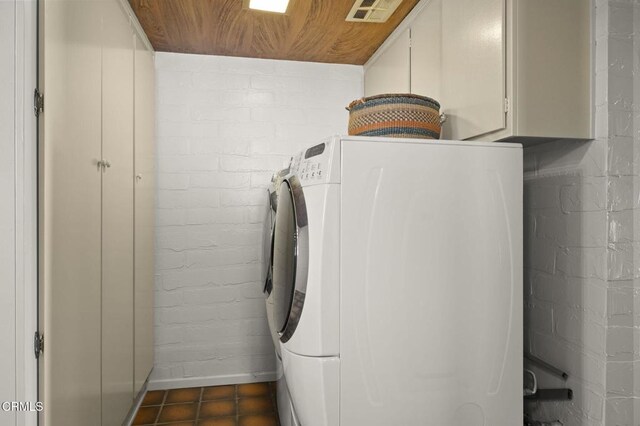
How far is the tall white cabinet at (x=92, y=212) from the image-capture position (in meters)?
1.16

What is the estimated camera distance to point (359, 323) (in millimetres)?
1209

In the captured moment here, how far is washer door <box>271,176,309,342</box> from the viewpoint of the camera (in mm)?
1249

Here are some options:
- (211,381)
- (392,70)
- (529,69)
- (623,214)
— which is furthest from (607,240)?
(211,381)

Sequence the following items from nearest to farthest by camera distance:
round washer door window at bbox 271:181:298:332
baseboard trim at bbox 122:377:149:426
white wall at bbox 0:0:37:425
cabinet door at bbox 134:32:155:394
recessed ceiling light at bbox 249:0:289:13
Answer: white wall at bbox 0:0:37:425, round washer door window at bbox 271:181:298:332, recessed ceiling light at bbox 249:0:289:13, baseboard trim at bbox 122:377:149:426, cabinet door at bbox 134:32:155:394

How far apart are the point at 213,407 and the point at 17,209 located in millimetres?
1753

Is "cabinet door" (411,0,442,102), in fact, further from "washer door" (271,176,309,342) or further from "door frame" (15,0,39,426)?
"door frame" (15,0,39,426)

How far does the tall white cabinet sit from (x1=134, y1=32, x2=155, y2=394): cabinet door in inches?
0.4

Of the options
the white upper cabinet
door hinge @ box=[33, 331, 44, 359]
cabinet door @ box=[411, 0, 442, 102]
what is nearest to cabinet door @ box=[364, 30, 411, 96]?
cabinet door @ box=[411, 0, 442, 102]

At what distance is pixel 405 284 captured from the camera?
1247mm

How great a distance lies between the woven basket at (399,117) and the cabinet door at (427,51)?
363 millimetres

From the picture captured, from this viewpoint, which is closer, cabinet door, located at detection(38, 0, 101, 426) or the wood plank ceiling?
cabinet door, located at detection(38, 0, 101, 426)

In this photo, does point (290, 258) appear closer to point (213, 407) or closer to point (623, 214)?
point (623, 214)

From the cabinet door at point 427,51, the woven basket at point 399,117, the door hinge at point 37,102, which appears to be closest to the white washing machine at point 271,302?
the woven basket at point 399,117

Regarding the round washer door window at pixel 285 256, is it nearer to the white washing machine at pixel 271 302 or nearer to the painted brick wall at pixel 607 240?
the white washing machine at pixel 271 302
